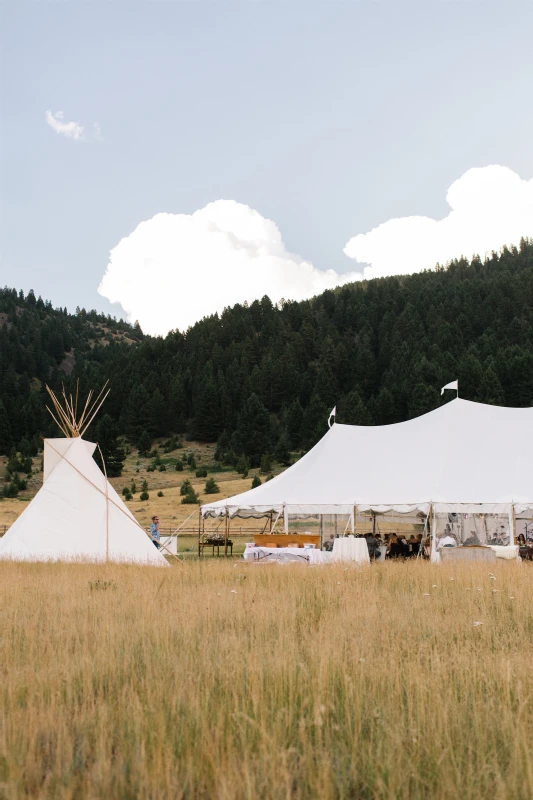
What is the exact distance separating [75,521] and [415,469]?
847 centimetres

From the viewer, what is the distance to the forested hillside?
69.8m

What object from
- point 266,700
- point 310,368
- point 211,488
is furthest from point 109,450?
point 266,700

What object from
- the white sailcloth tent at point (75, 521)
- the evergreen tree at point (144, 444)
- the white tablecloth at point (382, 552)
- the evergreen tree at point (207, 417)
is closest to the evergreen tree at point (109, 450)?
the evergreen tree at point (144, 444)

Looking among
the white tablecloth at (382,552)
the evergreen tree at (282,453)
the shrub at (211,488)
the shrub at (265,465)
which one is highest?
the evergreen tree at (282,453)

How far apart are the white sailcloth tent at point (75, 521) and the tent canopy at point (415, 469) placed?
177 inches

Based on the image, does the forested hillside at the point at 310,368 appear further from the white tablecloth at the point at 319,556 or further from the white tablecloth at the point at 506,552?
the white tablecloth at the point at 506,552

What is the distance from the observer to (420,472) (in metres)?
18.9

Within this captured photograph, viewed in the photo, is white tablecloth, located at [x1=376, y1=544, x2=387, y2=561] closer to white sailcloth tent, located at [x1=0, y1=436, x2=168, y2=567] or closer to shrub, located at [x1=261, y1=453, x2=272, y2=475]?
white sailcloth tent, located at [x1=0, y1=436, x2=168, y2=567]

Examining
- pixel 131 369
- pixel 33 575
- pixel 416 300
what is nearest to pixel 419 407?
pixel 416 300

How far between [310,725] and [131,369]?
95.8m

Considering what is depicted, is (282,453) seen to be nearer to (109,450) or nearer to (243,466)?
(243,466)

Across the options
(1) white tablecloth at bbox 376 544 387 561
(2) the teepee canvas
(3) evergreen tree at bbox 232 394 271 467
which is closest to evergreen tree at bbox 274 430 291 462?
(3) evergreen tree at bbox 232 394 271 467

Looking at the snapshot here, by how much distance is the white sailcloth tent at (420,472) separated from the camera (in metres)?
17.6

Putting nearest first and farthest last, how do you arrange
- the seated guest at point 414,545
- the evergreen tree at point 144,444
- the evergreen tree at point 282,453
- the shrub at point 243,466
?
the seated guest at point 414,545, the shrub at point 243,466, the evergreen tree at point 282,453, the evergreen tree at point 144,444
